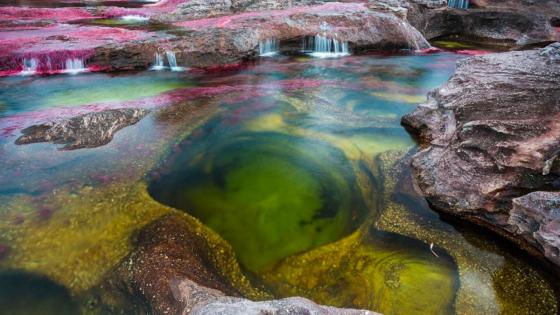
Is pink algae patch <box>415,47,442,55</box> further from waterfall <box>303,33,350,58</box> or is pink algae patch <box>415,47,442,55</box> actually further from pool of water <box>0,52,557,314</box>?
pool of water <box>0,52,557,314</box>

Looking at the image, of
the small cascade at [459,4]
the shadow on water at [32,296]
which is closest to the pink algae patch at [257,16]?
the small cascade at [459,4]

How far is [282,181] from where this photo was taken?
7309mm

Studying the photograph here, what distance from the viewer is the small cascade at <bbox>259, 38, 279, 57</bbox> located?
16144 millimetres

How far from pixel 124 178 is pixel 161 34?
11218 mm

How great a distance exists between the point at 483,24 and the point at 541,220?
21416 mm

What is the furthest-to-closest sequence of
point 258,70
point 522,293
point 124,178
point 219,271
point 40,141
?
point 258,70, point 40,141, point 124,178, point 219,271, point 522,293

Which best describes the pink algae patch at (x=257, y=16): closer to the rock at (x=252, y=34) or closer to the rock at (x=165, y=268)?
the rock at (x=252, y=34)

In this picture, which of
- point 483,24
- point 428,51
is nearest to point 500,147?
point 428,51

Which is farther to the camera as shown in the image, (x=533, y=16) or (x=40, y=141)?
(x=533, y=16)

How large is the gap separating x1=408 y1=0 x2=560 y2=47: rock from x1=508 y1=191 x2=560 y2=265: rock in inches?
734

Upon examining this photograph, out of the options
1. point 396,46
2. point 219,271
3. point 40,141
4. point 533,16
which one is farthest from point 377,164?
point 533,16

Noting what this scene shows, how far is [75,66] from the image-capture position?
13750 mm

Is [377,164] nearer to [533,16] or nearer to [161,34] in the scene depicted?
[161,34]

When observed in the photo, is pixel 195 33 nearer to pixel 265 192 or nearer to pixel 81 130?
pixel 81 130
